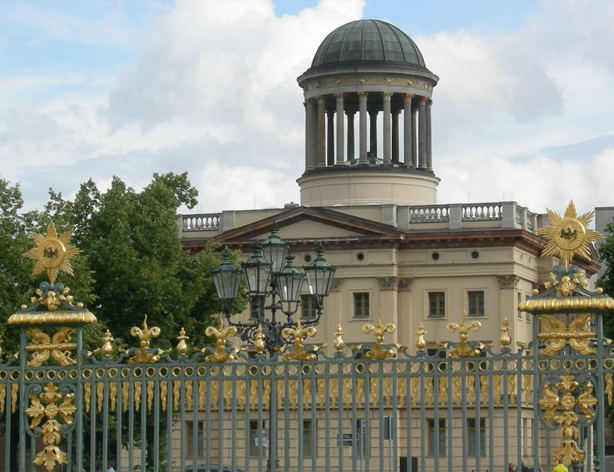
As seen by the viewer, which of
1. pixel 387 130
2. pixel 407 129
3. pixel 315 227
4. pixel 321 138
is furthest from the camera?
pixel 321 138

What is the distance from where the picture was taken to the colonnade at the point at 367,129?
7844 centimetres

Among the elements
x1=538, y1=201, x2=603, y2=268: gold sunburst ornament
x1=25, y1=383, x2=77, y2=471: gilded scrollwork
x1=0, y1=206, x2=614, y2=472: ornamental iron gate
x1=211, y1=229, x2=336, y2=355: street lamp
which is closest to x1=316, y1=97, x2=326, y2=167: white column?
x1=211, y1=229, x2=336, y2=355: street lamp

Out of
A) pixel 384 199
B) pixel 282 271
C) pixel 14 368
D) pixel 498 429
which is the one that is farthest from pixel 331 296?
pixel 14 368

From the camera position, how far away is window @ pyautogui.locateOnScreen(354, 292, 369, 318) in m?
74.2

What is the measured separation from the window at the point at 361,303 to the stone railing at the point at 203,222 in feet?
21.7

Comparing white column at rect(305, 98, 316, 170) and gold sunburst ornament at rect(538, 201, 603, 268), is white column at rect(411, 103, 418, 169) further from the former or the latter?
gold sunburst ornament at rect(538, 201, 603, 268)

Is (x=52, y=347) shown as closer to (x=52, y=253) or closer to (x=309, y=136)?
(x=52, y=253)

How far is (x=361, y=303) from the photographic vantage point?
74375 mm

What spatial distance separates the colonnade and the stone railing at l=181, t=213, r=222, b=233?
25.2 ft

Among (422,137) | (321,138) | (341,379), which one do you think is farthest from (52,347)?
(422,137)

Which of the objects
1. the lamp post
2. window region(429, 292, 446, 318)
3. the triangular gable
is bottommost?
the lamp post

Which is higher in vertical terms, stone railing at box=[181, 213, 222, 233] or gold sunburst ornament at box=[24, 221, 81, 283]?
stone railing at box=[181, 213, 222, 233]

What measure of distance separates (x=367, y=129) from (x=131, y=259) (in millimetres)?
30492

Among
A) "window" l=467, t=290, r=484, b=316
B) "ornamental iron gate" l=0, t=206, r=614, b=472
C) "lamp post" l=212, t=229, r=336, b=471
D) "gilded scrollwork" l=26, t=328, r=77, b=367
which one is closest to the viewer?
"ornamental iron gate" l=0, t=206, r=614, b=472
